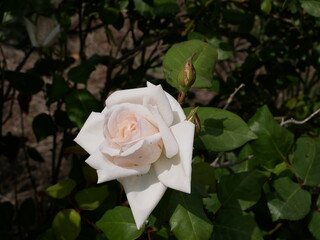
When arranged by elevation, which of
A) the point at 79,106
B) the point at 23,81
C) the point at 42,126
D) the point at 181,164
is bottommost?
the point at 42,126

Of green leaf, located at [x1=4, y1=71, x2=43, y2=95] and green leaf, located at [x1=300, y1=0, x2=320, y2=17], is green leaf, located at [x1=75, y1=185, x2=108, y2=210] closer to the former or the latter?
green leaf, located at [x1=4, y1=71, x2=43, y2=95]

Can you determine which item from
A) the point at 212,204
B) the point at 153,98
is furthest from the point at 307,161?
the point at 153,98

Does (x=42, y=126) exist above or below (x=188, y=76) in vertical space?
below

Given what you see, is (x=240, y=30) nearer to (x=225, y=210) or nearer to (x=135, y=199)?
(x=225, y=210)

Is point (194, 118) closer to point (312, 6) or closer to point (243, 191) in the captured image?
point (243, 191)

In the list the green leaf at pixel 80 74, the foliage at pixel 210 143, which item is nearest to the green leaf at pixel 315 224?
the foliage at pixel 210 143

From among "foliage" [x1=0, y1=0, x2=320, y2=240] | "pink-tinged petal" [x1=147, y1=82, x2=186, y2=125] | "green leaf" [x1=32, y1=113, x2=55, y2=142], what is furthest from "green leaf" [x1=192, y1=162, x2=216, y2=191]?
"green leaf" [x1=32, y1=113, x2=55, y2=142]

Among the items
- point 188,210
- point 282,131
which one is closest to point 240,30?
point 282,131
